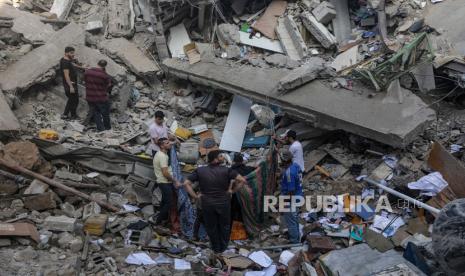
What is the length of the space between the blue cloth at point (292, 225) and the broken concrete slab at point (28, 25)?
6227 mm

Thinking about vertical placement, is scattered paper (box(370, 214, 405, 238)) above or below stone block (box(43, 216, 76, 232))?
below

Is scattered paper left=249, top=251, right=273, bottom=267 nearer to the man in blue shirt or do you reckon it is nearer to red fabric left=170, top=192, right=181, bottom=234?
the man in blue shirt

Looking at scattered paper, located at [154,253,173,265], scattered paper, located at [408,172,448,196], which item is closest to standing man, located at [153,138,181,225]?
scattered paper, located at [154,253,173,265]

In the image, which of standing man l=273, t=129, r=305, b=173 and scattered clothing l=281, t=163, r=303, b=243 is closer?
scattered clothing l=281, t=163, r=303, b=243

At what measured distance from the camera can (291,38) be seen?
11.2 metres

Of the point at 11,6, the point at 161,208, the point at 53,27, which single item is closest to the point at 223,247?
the point at 161,208

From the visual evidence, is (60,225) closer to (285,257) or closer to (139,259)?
(139,259)

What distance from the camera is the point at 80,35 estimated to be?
10922 millimetres

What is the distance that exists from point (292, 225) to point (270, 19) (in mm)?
5617

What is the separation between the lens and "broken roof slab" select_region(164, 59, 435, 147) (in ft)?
26.6

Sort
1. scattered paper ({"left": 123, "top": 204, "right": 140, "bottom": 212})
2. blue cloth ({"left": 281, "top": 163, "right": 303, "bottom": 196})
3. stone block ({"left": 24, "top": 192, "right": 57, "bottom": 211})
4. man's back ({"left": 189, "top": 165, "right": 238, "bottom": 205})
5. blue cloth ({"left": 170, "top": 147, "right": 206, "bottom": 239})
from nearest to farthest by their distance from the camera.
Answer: man's back ({"left": 189, "top": 165, "right": 238, "bottom": 205}), blue cloth ({"left": 281, "top": 163, "right": 303, "bottom": 196}), stone block ({"left": 24, "top": 192, "right": 57, "bottom": 211}), blue cloth ({"left": 170, "top": 147, "right": 206, "bottom": 239}), scattered paper ({"left": 123, "top": 204, "right": 140, "bottom": 212})

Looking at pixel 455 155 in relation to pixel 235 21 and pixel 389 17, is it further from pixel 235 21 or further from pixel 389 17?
pixel 235 21

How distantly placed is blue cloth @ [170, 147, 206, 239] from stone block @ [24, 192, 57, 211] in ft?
5.52

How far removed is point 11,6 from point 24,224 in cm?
634
